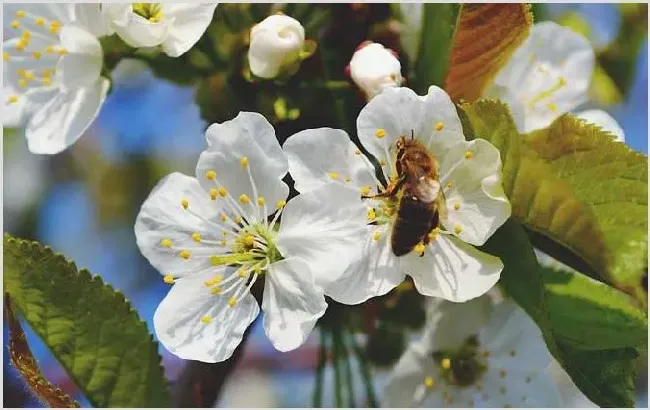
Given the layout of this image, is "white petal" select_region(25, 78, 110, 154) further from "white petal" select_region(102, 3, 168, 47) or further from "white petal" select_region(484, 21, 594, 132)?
"white petal" select_region(484, 21, 594, 132)

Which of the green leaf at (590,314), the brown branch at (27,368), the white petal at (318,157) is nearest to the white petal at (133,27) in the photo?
the white petal at (318,157)

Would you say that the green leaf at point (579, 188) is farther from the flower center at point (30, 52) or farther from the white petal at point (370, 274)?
the flower center at point (30, 52)

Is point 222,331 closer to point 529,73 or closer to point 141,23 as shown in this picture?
point 141,23

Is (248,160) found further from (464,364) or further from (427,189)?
(464,364)

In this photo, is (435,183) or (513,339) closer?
(435,183)


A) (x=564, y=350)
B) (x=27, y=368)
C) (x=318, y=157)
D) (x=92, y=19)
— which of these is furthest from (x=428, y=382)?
(x=92, y=19)

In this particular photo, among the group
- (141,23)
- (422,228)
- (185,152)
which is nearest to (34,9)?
(141,23)
